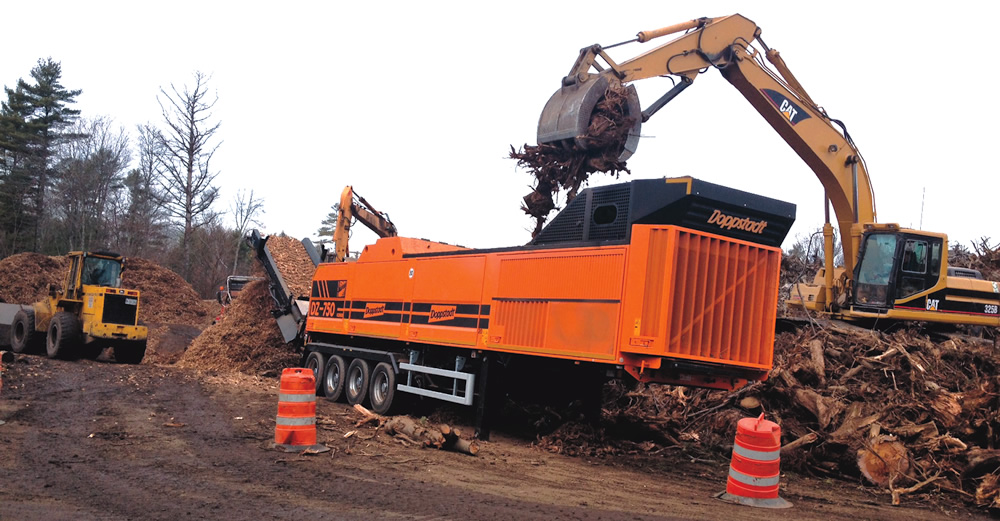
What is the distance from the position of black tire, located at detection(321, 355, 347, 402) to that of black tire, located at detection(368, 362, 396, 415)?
1160mm

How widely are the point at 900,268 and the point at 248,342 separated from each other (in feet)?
46.3

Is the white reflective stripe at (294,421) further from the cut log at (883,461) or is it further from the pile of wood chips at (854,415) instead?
the cut log at (883,461)

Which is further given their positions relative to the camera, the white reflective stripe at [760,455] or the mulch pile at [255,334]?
the mulch pile at [255,334]

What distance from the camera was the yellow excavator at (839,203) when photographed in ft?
45.4

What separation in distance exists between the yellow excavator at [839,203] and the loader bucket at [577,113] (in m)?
0.35

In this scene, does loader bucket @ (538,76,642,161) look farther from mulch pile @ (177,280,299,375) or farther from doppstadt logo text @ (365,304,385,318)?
mulch pile @ (177,280,299,375)

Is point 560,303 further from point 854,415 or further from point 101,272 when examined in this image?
point 101,272

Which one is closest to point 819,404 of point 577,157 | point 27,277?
point 577,157

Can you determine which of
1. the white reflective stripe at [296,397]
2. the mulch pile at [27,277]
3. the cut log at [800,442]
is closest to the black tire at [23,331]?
the mulch pile at [27,277]

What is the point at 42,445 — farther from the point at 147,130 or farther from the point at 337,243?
the point at 147,130

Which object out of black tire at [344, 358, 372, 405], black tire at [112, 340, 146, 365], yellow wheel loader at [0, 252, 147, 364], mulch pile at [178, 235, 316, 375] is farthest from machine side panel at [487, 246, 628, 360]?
black tire at [112, 340, 146, 365]

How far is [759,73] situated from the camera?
48.7 ft

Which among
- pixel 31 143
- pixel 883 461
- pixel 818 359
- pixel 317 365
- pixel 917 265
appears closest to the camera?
A: pixel 883 461

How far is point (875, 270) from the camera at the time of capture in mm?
15711
